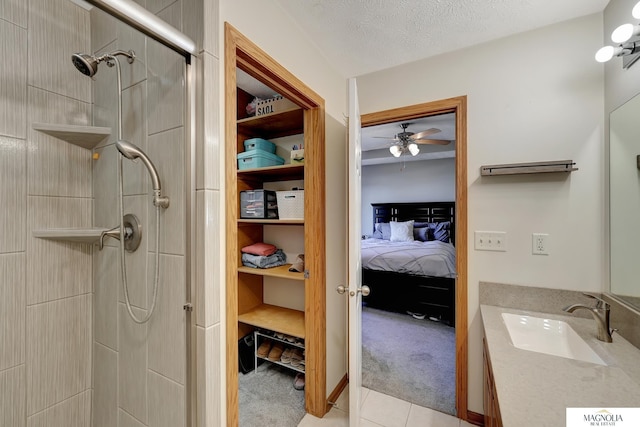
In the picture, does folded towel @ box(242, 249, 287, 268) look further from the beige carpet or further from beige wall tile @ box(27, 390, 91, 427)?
the beige carpet

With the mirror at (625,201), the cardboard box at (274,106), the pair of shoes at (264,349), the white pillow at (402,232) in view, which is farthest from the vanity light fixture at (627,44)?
the white pillow at (402,232)

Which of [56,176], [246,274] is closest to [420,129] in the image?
[246,274]

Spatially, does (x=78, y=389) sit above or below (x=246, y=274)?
below

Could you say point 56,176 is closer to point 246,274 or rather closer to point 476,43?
point 246,274

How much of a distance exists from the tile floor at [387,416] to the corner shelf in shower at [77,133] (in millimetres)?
2125

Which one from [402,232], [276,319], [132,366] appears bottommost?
[276,319]

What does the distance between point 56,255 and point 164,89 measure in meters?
1.05

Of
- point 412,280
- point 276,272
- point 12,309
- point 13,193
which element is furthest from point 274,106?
point 412,280

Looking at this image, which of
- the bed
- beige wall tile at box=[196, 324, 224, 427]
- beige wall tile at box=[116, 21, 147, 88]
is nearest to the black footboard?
the bed

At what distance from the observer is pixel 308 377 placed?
69.4 inches

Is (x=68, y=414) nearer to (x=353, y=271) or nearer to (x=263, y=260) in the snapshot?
(x=263, y=260)

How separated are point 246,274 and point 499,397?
6.06 ft

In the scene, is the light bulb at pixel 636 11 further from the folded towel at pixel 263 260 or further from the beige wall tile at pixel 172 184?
the folded towel at pixel 263 260

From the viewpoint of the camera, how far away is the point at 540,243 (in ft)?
5.06
